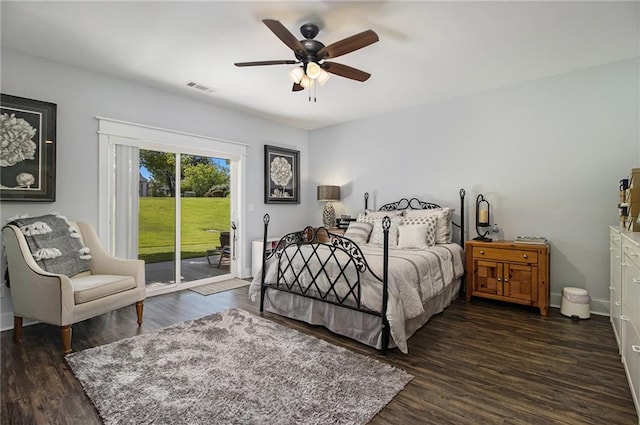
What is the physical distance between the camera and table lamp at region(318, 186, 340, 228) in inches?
216

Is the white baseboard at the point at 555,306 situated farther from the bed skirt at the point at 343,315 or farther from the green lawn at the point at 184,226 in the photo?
the green lawn at the point at 184,226

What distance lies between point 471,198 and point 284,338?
10.3 feet

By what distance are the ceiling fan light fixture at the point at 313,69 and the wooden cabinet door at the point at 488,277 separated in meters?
2.84

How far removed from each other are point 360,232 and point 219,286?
2.23m

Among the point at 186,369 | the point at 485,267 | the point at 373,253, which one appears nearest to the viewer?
the point at 186,369

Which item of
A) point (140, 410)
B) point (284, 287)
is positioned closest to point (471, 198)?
point (284, 287)

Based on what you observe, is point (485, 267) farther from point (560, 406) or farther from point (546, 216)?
point (560, 406)

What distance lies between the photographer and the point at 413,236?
3.79 metres

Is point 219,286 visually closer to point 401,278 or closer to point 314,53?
point 401,278

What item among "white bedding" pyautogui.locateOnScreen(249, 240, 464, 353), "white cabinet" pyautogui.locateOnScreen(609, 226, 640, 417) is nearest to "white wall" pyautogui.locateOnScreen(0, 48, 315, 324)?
"white bedding" pyautogui.locateOnScreen(249, 240, 464, 353)

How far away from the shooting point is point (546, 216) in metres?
3.69

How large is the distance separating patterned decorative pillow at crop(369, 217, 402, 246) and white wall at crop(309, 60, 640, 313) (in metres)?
0.85

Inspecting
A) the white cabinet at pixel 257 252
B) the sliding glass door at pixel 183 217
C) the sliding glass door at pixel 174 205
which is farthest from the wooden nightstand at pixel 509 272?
the sliding glass door at pixel 183 217

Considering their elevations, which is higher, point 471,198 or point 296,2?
point 296,2
